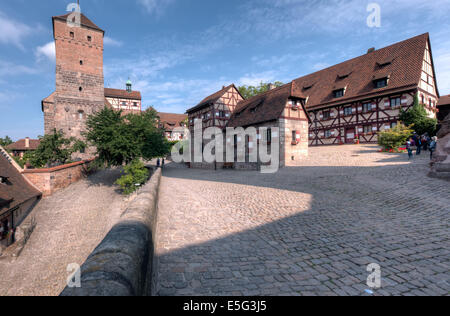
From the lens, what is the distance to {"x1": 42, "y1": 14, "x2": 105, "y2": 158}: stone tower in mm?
25922

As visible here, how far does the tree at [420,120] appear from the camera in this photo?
18.2 meters

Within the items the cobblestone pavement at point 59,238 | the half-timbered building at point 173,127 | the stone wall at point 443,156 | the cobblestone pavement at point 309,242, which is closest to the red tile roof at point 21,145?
the half-timbered building at point 173,127

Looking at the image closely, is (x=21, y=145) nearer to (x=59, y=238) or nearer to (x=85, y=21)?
(x=85, y=21)

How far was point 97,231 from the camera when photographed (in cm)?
1081

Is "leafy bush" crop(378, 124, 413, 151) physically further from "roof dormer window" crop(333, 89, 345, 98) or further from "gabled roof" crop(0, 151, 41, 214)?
"gabled roof" crop(0, 151, 41, 214)

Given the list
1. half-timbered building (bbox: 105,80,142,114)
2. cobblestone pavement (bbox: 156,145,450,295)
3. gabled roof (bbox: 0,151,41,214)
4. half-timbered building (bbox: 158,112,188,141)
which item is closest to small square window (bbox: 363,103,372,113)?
cobblestone pavement (bbox: 156,145,450,295)

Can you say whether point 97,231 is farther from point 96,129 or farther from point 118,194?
point 96,129

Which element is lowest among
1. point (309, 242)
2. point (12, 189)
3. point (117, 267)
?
point (12, 189)

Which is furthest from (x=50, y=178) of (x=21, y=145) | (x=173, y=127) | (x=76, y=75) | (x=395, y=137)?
(x=21, y=145)

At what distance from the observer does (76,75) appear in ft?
87.5

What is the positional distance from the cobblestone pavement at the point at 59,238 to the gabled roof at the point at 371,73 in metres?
Result: 23.7

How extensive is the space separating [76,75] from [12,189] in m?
18.8

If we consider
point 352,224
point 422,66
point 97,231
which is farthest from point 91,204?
point 422,66
